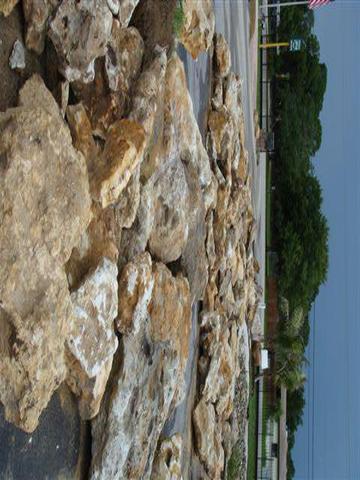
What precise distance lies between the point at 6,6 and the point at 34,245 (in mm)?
1224

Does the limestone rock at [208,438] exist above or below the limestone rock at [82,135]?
below

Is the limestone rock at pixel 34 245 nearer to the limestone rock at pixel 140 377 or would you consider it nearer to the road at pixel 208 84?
the limestone rock at pixel 140 377

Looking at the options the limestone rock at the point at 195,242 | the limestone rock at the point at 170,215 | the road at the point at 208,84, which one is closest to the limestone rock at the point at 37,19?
the limestone rock at the point at 170,215

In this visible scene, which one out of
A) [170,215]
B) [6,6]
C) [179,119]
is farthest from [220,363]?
[6,6]

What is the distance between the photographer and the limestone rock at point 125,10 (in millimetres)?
4074

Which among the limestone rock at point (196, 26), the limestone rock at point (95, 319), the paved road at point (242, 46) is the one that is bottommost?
the limestone rock at point (95, 319)

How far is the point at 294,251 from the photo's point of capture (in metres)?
17.8

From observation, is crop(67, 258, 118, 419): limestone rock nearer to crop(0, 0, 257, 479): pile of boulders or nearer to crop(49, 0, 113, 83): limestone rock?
crop(0, 0, 257, 479): pile of boulders

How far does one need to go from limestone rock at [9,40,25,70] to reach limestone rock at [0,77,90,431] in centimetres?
11

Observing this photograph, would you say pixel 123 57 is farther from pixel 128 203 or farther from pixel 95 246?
pixel 95 246

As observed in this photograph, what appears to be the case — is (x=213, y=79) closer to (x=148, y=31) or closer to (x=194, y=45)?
(x=194, y=45)

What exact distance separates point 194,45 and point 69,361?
12.3 feet

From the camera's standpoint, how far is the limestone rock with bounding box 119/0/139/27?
407cm

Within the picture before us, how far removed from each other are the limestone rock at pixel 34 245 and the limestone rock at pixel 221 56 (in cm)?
449
